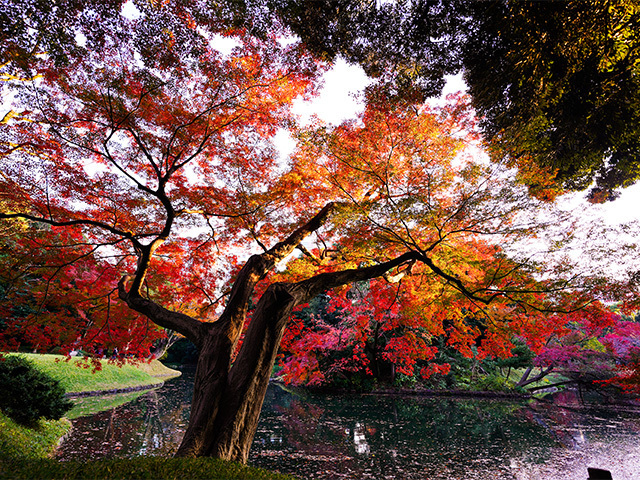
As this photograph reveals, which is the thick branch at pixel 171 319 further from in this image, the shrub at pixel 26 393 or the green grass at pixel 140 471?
the shrub at pixel 26 393

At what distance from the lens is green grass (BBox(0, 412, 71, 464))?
4.68m

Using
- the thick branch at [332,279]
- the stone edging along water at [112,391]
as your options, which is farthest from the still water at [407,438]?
the thick branch at [332,279]

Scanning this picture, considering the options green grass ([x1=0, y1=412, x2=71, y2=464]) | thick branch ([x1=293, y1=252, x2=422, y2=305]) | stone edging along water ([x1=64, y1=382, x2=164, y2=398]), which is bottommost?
stone edging along water ([x1=64, y1=382, x2=164, y2=398])

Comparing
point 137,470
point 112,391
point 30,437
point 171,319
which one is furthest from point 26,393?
point 112,391

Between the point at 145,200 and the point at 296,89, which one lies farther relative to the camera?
the point at 145,200

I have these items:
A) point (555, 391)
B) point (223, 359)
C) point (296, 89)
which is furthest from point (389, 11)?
point (555, 391)

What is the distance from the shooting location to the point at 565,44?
370cm

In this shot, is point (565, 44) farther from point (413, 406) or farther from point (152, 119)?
point (413, 406)

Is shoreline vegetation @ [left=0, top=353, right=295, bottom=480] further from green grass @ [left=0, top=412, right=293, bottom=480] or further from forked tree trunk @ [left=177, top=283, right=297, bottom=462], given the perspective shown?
forked tree trunk @ [left=177, top=283, right=297, bottom=462]

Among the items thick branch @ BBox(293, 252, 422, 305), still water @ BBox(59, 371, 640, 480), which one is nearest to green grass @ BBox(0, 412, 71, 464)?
still water @ BBox(59, 371, 640, 480)

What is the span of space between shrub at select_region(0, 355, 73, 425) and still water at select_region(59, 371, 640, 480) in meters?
1.07

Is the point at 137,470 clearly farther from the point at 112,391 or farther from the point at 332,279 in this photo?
the point at 112,391

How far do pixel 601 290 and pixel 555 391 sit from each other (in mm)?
18123

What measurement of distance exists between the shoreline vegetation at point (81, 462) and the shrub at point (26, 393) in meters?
0.23
